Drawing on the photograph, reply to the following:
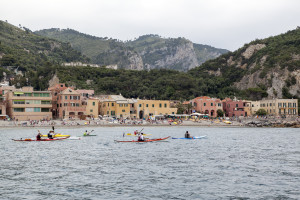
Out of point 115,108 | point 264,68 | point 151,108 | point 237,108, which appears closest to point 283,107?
point 237,108

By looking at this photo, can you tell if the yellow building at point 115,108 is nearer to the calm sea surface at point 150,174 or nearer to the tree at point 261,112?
the tree at point 261,112

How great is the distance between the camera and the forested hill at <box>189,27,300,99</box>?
128 metres

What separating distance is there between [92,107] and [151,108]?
17185mm

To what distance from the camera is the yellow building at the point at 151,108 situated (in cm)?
10712

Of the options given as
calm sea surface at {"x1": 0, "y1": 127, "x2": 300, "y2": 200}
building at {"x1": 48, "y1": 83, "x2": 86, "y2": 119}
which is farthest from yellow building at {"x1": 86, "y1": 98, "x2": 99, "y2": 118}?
calm sea surface at {"x1": 0, "y1": 127, "x2": 300, "y2": 200}

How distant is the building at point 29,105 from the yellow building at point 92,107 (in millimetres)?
9750

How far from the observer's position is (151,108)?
108 metres

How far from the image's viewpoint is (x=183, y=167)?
31297mm

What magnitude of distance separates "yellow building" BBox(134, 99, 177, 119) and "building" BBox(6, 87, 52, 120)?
24503mm

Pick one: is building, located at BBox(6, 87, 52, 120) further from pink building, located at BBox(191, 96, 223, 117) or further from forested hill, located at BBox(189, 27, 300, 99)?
forested hill, located at BBox(189, 27, 300, 99)

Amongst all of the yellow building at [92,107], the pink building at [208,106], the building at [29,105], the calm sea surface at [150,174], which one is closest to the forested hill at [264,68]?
the pink building at [208,106]

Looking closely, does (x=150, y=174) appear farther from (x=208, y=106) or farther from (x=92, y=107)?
(x=208, y=106)

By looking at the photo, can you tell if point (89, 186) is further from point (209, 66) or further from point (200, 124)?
point (209, 66)

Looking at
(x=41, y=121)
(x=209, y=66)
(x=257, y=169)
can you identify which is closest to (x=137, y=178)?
(x=257, y=169)
